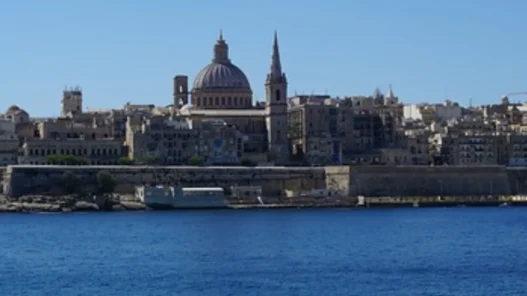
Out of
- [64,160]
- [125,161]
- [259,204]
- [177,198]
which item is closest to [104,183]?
[177,198]

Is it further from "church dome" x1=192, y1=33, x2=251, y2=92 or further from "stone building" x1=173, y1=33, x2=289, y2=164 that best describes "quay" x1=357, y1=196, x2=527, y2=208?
"church dome" x1=192, y1=33, x2=251, y2=92

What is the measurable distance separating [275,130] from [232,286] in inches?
2223

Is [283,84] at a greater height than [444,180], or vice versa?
[283,84]

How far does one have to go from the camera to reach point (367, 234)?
175 ft

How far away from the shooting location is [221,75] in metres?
99.8

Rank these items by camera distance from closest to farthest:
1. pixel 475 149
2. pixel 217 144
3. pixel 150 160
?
1. pixel 150 160
2. pixel 217 144
3. pixel 475 149

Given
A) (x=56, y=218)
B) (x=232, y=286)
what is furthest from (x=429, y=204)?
(x=232, y=286)

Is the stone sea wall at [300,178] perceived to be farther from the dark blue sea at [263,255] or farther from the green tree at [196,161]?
the dark blue sea at [263,255]

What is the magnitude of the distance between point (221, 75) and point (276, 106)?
9315 mm

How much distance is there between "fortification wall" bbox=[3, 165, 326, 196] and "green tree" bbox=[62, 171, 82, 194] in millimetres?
242

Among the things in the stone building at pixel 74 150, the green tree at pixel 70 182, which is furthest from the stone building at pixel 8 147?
the green tree at pixel 70 182

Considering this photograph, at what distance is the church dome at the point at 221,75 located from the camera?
3917 inches

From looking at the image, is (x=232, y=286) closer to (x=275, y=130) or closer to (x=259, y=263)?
(x=259, y=263)

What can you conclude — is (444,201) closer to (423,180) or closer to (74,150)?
(423,180)
